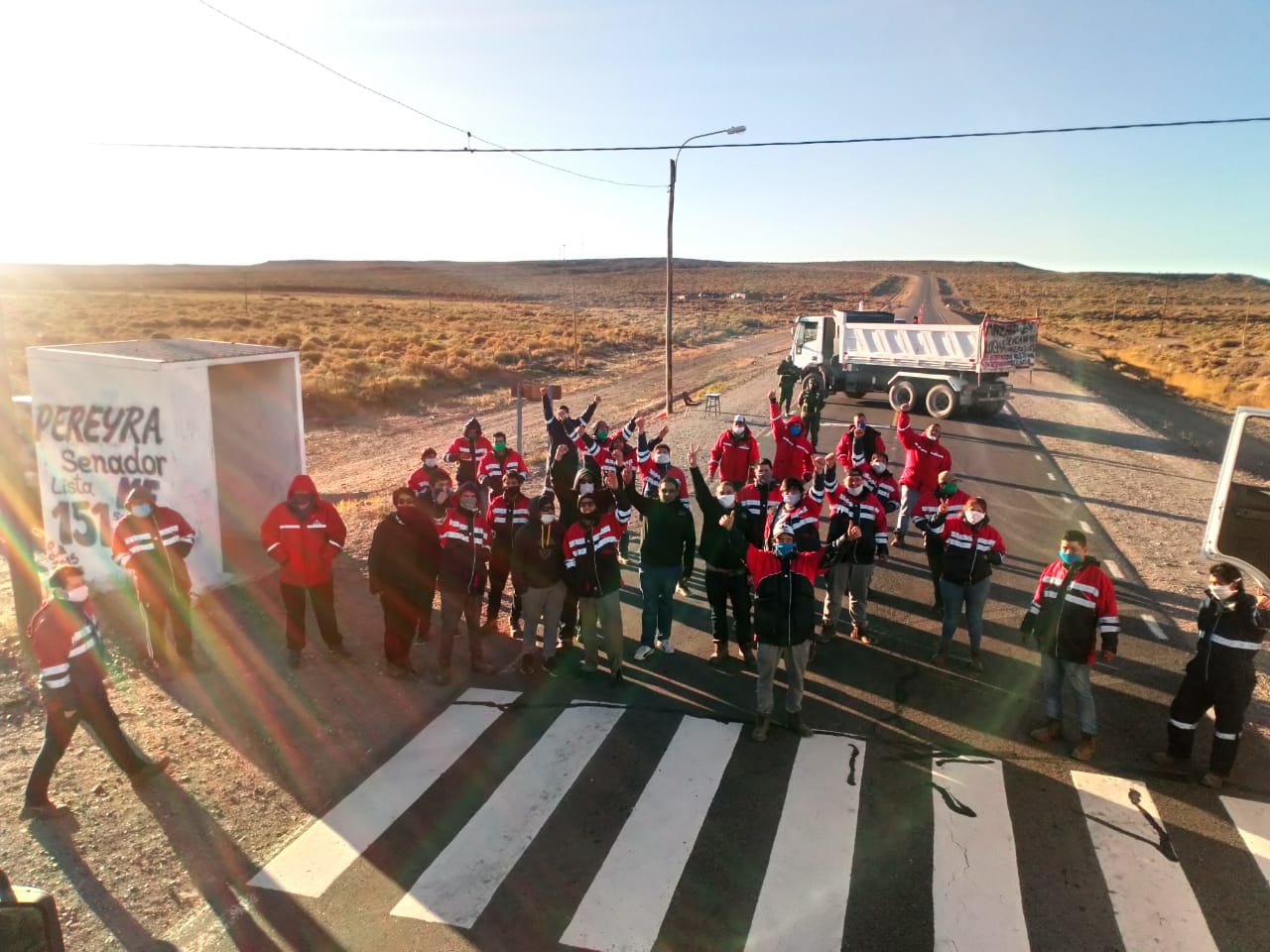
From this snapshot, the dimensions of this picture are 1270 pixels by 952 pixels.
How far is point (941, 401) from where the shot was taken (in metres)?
22.0

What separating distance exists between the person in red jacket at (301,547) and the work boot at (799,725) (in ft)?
13.8

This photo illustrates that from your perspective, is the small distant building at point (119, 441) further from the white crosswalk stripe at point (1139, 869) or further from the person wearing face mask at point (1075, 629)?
the white crosswalk stripe at point (1139, 869)

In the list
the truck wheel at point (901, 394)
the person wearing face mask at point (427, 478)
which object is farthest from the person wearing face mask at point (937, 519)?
the truck wheel at point (901, 394)

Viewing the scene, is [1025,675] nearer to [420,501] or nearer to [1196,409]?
[420,501]

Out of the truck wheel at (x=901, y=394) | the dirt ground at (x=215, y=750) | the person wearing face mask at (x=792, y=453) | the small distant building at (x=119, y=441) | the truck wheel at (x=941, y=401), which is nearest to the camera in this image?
the dirt ground at (x=215, y=750)

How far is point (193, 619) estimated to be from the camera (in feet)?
27.8

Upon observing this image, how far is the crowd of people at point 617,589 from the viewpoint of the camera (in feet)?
18.9

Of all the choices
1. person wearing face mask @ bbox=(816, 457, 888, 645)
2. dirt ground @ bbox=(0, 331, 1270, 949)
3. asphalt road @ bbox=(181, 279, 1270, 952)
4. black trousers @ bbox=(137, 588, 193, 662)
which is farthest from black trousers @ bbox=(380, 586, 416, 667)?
person wearing face mask @ bbox=(816, 457, 888, 645)

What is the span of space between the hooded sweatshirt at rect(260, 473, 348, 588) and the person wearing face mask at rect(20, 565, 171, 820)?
70.7 inches

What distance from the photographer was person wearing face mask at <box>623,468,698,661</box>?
7.59 m

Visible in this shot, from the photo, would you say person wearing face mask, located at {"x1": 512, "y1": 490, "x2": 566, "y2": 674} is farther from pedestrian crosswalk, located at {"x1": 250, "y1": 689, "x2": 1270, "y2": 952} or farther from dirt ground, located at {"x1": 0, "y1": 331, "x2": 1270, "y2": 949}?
pedestrian crosswalk, located at {"x1": 250, "y1": 689, "x2": 1270, "y2": 952}

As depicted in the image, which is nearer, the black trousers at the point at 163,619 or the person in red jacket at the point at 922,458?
the black trousers at the point at 163,619

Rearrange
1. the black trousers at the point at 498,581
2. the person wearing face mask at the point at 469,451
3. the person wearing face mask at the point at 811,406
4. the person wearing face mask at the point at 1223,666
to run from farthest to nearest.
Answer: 1. the person wearing face mask at the point at 811,406
2. the person wearing face mask at the point at 469,451
3. the black trousers at the point at 498,581
4. the person wearing face mask at the point at 1223,666

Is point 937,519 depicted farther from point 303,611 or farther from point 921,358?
point 921,358
